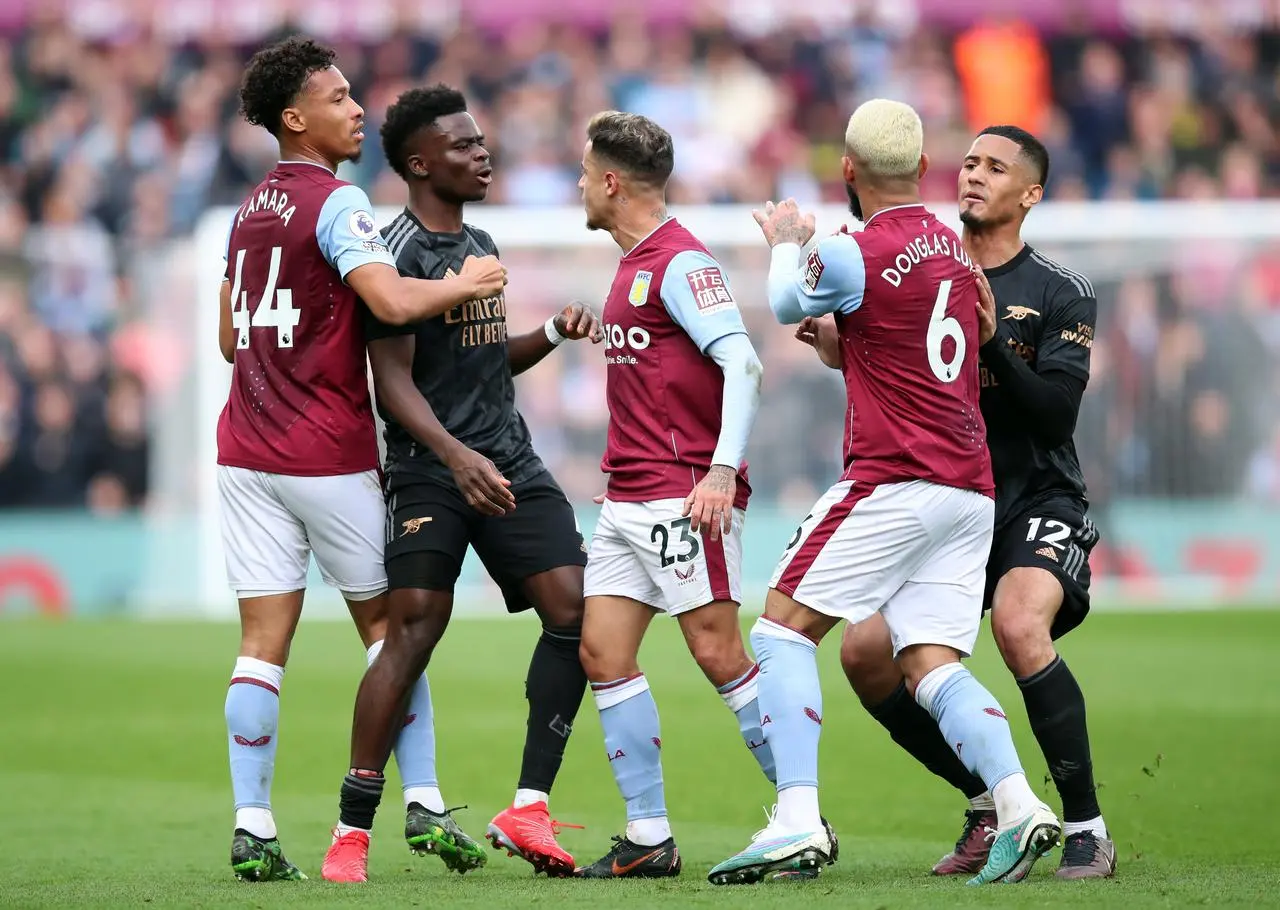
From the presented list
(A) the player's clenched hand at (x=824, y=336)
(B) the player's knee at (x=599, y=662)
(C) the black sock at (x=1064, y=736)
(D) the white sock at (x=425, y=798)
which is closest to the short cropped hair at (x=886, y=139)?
(A) the player's clenched hand at (x=824, y=336)

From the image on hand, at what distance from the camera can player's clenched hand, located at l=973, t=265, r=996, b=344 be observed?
5.71m

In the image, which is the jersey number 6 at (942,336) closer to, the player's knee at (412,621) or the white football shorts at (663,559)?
the white football shorts at (663,559)

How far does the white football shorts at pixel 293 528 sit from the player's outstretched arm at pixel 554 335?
0.84 m

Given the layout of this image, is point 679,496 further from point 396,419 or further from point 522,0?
point 522,0

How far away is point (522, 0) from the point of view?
22.3 metres

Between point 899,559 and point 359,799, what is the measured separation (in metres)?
1.89

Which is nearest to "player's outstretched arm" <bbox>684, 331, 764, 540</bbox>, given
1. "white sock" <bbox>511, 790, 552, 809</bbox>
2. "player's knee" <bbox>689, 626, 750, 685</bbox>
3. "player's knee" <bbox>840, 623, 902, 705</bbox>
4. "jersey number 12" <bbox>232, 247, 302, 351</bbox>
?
"player's knee" <bbox>689, 626, 750, 685</bbox>

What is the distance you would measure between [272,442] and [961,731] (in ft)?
7.82

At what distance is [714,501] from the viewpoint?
567cm

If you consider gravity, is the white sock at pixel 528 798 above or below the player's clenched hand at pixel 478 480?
below

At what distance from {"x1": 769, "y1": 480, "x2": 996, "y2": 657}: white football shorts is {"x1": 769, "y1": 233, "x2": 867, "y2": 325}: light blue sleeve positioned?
562mm

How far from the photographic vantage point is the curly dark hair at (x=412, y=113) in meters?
6.32

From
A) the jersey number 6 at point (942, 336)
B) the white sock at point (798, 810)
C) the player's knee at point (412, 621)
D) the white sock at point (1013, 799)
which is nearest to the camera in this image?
the white sock at point (1013, 799)

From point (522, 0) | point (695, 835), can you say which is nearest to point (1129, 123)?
point (522, 0)
